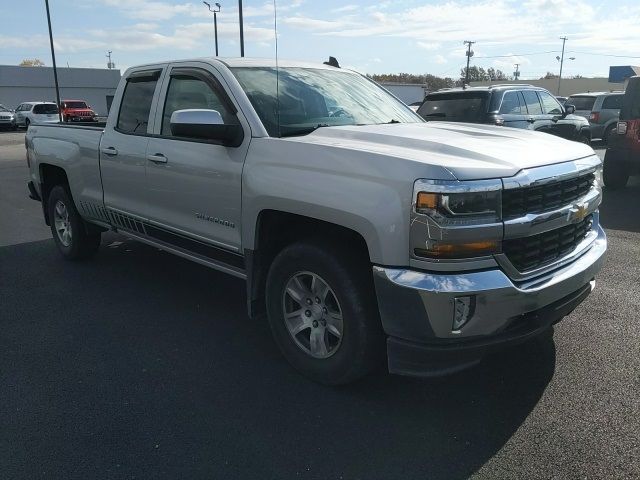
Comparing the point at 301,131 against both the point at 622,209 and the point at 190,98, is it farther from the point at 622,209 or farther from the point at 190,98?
the point at 622,209

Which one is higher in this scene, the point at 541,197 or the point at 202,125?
the point at 202,125

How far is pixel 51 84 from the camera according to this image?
58.0 metres

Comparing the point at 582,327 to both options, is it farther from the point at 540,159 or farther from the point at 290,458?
the point at 290,458

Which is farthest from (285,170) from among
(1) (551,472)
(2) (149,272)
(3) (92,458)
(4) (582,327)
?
(2) (149,272)

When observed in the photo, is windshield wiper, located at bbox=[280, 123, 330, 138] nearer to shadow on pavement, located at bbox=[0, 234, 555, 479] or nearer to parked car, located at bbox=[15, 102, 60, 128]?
shadow on pavement, located at bbox=[0, 234, 555, 479]

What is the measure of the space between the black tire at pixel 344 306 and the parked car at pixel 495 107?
7229 mm

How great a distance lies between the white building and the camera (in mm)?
56000

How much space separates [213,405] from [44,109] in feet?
118

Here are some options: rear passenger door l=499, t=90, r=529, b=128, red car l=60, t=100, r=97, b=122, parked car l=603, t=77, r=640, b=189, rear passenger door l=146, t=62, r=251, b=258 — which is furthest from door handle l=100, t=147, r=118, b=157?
red car l=60, t=100, r=97, b=122

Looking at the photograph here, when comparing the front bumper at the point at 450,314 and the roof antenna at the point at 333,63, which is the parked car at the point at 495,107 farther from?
the front bumper at the point at 450,314

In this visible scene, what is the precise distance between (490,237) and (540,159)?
26.3 inches

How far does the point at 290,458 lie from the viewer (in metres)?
2.78

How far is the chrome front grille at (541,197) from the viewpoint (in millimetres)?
2836

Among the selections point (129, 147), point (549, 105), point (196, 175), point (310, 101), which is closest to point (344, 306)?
point (196, 175)
